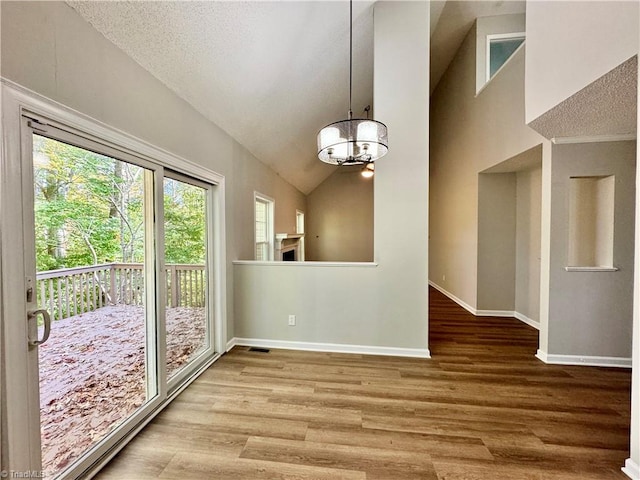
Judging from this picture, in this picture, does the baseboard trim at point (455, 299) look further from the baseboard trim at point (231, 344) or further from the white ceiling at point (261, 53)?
the baseboard trim at point (231, 344)

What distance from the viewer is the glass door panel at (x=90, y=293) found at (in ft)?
4.76

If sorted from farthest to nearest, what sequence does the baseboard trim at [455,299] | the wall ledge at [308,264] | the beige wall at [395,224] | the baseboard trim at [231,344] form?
the baseboard trim at [455,299]
the baseboard trim at [231,344]
the wall ledge at [308,264]
the beige wall at [395,224]

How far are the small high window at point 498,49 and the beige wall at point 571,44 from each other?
2488mm

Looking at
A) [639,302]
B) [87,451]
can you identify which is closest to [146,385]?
[87,451]

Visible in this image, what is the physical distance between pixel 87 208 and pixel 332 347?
2.66 meters

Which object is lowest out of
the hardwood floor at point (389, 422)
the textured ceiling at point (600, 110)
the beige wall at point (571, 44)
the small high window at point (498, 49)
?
the hardwood floor at point (389, 422)

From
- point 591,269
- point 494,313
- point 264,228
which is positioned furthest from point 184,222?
point 494,313

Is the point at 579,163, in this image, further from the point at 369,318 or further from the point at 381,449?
the point at 381,449

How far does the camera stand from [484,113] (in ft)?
14.3

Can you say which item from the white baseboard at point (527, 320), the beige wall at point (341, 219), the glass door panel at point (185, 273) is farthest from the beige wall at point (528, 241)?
the glass door panel at point (185, 273)

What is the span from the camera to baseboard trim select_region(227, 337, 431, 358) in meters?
3.02

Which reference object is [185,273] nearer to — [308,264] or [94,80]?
[308,264]

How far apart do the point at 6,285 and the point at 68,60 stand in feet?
3.92

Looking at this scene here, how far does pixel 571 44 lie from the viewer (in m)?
1.83
